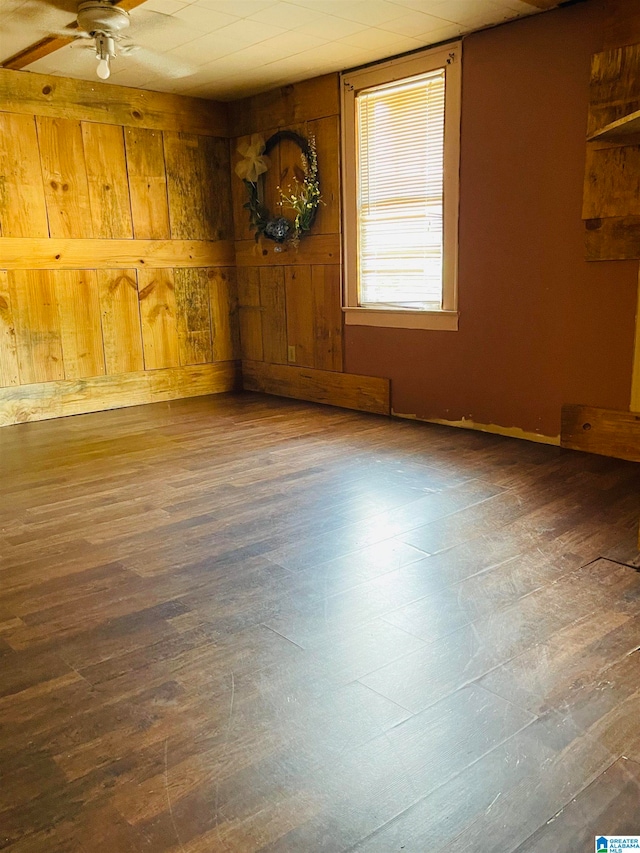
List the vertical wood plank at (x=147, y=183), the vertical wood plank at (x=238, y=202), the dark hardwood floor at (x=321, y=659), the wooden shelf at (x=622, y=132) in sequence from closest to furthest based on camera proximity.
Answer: the dark hardwood floor at (x=321, y=659) < the wooden shelf at (x=622, y=132) < the vertical wood plank at (x=147, y=183) < the vertical wood plank at (x=238, y=202)

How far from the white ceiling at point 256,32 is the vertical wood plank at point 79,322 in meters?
1.44

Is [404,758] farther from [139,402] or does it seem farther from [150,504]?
[139,402]

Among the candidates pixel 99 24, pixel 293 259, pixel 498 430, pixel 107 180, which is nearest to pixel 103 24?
pixel 99 24

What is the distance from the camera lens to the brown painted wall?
3762 mm

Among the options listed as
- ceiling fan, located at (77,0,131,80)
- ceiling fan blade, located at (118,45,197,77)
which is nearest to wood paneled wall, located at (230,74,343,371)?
ceiling fan blade, located at (118,45,197,77)

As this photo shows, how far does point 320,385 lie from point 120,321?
1.67 metres

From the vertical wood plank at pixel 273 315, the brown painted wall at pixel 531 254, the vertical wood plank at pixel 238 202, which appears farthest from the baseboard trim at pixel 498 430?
the vertical wood plank at pixel 238 202

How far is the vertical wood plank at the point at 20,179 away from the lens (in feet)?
16.0

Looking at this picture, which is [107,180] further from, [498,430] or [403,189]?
[498,430]

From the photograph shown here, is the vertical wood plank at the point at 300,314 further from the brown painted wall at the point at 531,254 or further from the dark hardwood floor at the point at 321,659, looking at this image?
the dark hardwood floor at the point at 321,659

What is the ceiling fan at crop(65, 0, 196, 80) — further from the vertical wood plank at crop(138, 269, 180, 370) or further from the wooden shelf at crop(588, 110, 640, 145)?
the wooden shelf at crop(588, 110, 640, 145)

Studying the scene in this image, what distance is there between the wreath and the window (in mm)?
310

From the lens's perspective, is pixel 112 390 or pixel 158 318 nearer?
pixel 112 390

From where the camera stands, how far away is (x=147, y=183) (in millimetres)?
5578
